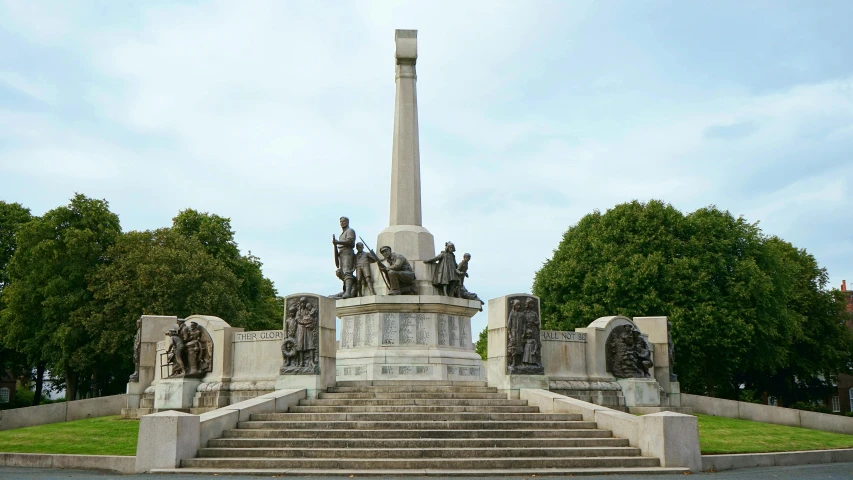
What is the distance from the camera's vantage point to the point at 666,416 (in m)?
15.1

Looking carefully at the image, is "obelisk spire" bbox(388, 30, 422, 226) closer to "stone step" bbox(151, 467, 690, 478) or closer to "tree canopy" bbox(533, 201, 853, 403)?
"stone step" bbox(151, 467, 690, 478)

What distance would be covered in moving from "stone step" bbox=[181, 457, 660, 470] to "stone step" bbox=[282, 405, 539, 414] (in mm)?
3046

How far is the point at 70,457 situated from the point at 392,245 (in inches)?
461

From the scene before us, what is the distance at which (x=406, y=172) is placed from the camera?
26.0 metres

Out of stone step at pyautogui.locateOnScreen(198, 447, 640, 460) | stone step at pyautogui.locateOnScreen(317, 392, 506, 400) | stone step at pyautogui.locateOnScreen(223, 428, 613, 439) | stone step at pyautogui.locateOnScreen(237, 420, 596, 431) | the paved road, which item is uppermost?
stone step at pyautogui.locateOnScreen(317, 392, 506, 400)

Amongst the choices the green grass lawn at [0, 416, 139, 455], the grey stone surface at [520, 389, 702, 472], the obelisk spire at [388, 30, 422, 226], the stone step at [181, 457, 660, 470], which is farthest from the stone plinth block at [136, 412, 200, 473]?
the obelisk spire at [388, 30, 422, 226]

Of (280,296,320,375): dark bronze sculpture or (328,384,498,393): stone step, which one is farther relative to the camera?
(280,296,320,375): dark bronze sculpture

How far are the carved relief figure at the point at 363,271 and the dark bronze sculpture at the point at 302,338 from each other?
388cm

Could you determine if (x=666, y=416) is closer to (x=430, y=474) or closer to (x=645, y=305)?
(x=430, y=474)

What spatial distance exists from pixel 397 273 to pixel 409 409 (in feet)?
21.2

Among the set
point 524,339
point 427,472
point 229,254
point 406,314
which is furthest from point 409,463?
point 229,254

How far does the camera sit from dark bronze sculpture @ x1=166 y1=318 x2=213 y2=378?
22.5 meters

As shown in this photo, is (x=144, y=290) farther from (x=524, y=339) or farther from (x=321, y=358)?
(x=524, y=339)

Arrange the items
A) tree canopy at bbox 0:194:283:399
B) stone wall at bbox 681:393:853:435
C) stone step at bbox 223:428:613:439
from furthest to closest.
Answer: tree canopy at bbox 0:194:283:399
stone wall at bbox 681:393:853:435
stone step at bbox 223:428:613:439
